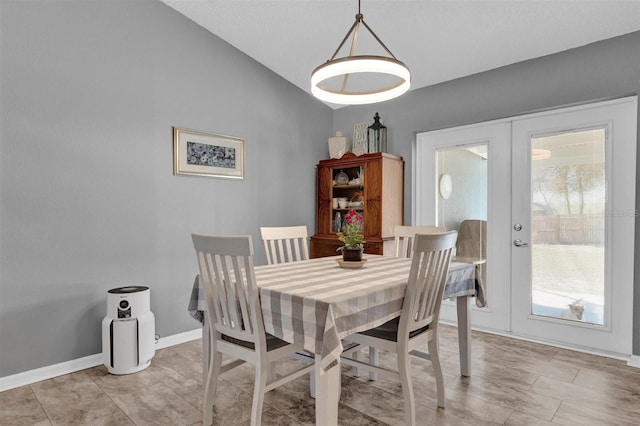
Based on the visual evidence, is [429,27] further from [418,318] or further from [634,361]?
[634,361]

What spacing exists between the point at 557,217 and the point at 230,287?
9.12 feet

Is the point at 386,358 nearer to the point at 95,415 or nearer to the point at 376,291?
the point at 376,291

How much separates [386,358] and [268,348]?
4.70 feet

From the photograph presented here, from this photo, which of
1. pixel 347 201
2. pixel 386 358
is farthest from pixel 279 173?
pixel 386 358

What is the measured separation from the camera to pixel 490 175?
346 centimetres

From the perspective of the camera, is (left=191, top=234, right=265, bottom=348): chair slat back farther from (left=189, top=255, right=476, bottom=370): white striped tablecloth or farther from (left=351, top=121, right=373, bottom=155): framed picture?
(left=351, top=121, right=373, bottom=155): framed picture

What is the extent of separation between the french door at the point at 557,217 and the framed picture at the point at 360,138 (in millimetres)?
902

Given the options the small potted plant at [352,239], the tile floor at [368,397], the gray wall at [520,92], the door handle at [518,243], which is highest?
the gray wall at [520,92]

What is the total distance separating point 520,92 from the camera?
3.24m

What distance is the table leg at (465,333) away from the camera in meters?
2.48

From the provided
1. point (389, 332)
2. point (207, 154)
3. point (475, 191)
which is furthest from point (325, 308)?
point (475, 191)

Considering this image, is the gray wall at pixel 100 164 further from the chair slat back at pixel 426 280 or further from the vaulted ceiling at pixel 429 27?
the chair slat back at pixel 426 280

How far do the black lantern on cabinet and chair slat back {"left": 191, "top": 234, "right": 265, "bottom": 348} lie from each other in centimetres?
272

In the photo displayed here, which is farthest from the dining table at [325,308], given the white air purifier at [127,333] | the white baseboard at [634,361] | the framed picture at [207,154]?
the white baseboard at [634,361]
